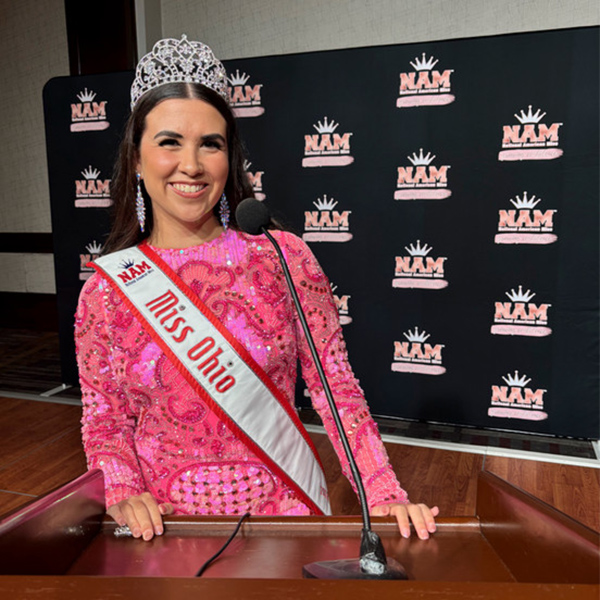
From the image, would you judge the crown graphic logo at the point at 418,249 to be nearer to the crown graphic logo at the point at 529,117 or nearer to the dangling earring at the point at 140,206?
the crown graphic logo at the point at 529,117

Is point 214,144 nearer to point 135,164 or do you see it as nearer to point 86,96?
point 135,164

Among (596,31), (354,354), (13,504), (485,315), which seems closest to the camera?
(13,504)

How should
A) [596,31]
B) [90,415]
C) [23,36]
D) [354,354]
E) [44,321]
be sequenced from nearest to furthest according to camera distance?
[90,415] → [596,31] → [354,354] → [23,36] → [44,321]

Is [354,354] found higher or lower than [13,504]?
higher

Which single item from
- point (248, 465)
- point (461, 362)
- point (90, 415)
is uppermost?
point (90, 415)

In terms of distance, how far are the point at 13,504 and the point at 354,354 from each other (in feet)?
5.82

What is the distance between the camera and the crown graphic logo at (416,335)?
3049 mm

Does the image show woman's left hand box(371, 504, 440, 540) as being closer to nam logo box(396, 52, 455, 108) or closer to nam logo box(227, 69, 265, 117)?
nam logo box(396, 52, 455, 108)

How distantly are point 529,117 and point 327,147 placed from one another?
1011mm

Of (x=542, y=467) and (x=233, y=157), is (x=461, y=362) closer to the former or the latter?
(x=542, y=467)

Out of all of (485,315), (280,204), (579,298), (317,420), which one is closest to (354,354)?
(317,420)

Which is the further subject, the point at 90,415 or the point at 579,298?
the point at 579,298

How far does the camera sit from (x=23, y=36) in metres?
5.13

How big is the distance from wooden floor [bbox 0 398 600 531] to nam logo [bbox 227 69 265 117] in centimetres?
182
